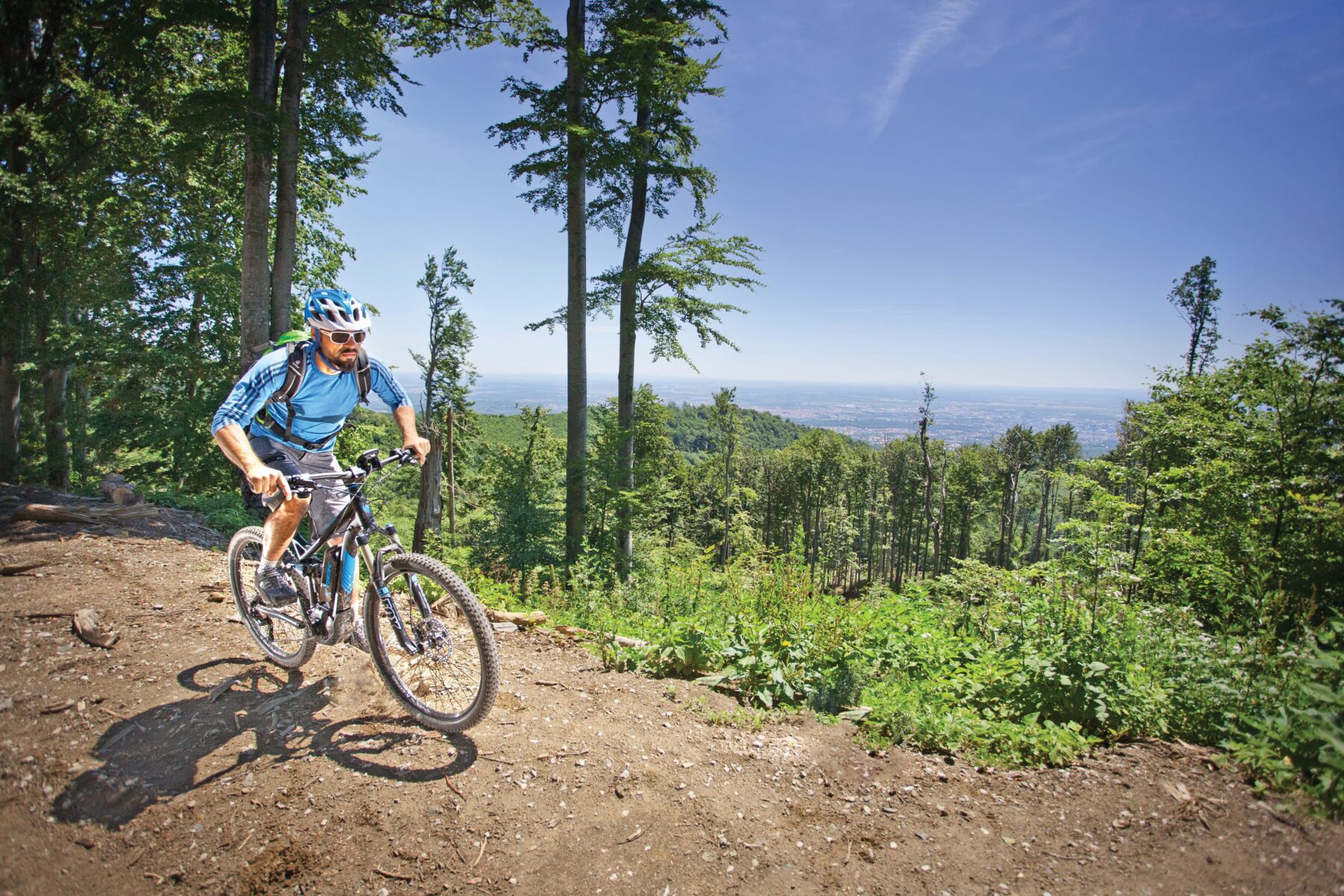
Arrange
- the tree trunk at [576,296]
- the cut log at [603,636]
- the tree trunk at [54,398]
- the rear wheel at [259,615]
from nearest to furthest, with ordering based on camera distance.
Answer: the rear wheel at [259,615]
the cut log at [603,636]
the tree trunk at [576,296]
the tree trunk at [54,398]

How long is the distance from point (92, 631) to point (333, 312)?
10.9ft

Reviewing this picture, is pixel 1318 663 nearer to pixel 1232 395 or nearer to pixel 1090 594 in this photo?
pixel 1090 594

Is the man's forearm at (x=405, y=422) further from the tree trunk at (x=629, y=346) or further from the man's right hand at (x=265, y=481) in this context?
the tree trunk at (x=629, y=346)

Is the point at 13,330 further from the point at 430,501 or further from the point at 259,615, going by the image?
the point at 259,615

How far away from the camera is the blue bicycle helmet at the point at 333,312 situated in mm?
3221

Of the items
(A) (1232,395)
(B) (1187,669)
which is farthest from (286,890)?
(A) (1232,395)

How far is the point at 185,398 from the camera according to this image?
10.4m

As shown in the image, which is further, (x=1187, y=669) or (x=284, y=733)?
(x=1187, y=669)

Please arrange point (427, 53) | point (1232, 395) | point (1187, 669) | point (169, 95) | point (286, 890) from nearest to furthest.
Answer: point (286, 890) → point (1187, 669) → point (1232, 395) → point (427, 53) → point (169, 95)

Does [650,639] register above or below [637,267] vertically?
below

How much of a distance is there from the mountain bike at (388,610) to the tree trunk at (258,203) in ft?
23.1

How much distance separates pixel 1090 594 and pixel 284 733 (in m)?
6.41

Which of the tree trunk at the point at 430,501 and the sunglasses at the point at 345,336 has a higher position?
the sunglasses at the point at 345,336

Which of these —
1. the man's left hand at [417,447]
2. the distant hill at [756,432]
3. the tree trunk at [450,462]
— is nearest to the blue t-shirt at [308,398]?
the man's left hand at [417,447]
